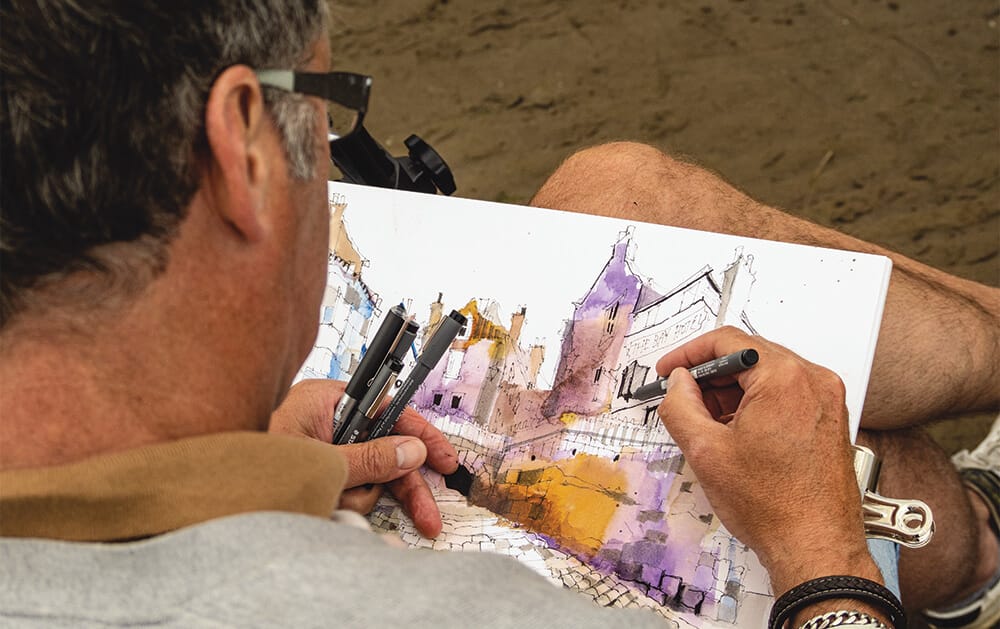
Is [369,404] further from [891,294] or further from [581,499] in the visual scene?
[891,294]

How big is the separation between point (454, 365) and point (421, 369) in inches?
4.4

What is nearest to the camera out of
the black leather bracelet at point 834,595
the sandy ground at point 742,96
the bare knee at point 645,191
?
the black leather bracelet at point 834,595

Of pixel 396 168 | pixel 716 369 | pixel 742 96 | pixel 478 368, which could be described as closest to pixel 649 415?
pixel 716 369

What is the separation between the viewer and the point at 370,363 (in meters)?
0.85

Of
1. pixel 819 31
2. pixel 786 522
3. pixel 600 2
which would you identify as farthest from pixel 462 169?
pixel 786 522

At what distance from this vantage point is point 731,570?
808 mm

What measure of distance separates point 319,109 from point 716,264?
47cm

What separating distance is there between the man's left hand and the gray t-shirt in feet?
0.98

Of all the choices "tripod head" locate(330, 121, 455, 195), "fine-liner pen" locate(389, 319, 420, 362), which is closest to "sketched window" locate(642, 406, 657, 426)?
"fine-liner pen" locate(389, 319, 420, 362)

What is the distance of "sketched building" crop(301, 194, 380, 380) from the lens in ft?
3.25

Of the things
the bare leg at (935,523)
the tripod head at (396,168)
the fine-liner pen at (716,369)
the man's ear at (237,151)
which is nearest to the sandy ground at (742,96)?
the bare leg at (935,523)

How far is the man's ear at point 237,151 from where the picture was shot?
0.54 meters

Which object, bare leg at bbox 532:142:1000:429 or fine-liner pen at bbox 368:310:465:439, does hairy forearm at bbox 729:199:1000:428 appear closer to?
bare leg at bbox 532:142:1000:429

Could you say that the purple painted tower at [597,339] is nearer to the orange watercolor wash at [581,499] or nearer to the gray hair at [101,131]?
the orange watercolor wash at [581,499]
